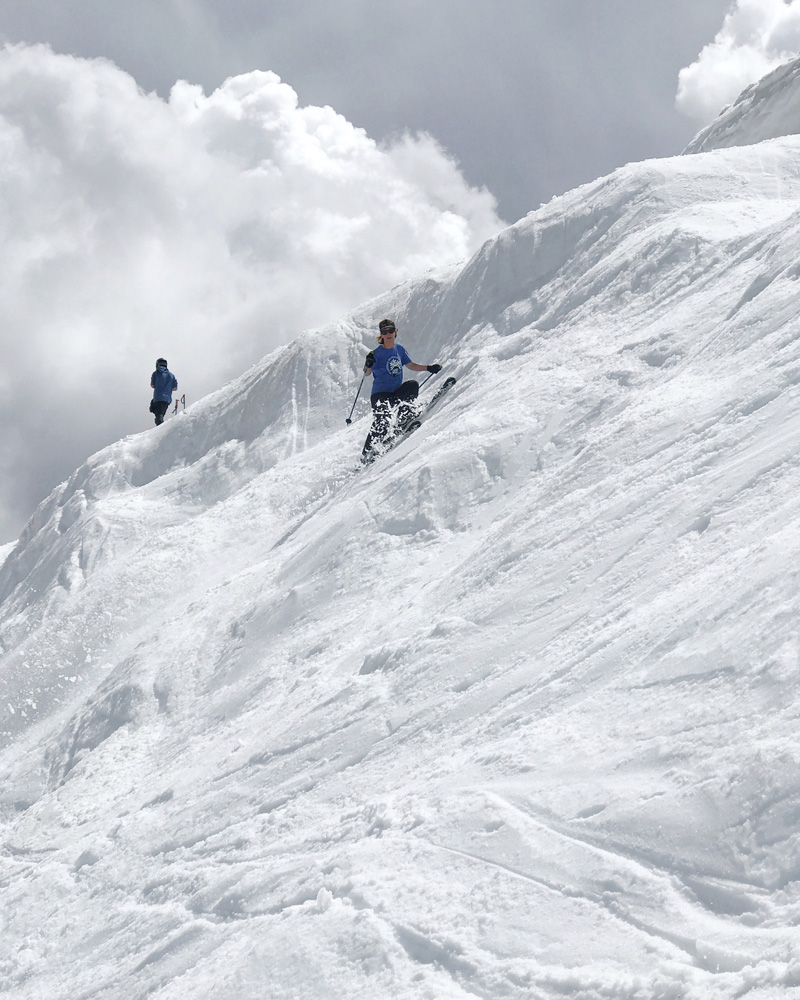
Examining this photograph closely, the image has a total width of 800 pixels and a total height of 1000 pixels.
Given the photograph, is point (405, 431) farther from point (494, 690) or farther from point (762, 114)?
point (762, 114)

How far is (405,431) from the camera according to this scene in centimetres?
1346

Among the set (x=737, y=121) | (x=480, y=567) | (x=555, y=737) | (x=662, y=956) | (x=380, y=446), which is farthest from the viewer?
(x=737, y=121)

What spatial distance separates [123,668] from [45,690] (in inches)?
90.6

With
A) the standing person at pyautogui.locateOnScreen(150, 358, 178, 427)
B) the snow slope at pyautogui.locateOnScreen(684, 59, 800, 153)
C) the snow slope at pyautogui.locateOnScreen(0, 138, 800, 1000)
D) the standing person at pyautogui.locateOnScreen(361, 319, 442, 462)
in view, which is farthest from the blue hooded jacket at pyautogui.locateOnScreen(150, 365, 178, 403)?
the snow slope at pyautogui.locateOnScreen(684, 59, 800, 153)

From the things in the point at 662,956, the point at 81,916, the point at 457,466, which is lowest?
the point at 662,956

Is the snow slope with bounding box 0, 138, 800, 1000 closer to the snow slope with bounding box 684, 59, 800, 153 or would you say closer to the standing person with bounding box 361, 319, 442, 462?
the standing person with bounding box 361, 319, 442, 462

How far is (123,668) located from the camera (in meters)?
11.0

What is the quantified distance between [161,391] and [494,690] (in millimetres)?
17162

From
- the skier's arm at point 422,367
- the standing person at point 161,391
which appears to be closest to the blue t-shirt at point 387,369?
the skier's arm at point 422,367

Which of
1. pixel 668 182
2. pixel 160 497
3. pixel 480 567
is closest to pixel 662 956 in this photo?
pixel 480 567

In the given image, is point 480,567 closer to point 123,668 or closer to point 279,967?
point 279,967

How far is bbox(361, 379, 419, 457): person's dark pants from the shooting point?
1372 centimetres

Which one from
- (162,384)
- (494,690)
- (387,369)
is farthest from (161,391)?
(494,690)

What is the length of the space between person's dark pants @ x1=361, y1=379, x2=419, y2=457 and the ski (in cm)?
7
